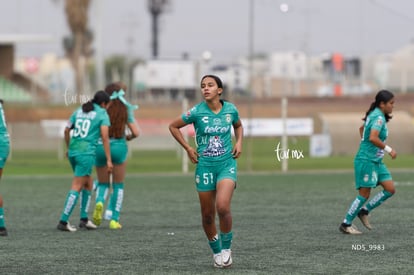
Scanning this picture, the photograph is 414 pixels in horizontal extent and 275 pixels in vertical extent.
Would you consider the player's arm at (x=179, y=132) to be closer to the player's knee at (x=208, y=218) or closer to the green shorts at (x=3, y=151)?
the player's knee at (x=208, y=218)

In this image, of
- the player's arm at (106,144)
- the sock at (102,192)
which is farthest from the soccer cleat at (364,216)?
the sock at (102,192)

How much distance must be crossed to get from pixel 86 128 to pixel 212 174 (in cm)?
407

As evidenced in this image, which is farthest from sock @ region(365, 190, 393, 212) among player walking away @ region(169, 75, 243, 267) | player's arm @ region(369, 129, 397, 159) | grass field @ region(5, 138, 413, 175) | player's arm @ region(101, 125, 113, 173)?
grass field @ region(5, 138, 413, 175)

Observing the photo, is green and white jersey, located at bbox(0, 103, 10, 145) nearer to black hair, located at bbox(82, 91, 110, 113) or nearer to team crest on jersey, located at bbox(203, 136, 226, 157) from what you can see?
black hair, located at bbox(82, 91, 110, 113)

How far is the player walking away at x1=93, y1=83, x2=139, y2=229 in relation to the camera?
15.4 meters

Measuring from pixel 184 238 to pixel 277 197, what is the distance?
23.3 ft

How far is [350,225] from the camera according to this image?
559 inches

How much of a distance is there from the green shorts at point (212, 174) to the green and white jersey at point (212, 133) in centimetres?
5

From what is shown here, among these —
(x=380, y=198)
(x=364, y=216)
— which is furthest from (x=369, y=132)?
(x=364, y=216)

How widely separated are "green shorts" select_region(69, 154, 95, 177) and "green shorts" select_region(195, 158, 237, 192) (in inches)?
159

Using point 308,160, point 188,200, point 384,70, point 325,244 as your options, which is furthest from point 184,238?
point 384,70

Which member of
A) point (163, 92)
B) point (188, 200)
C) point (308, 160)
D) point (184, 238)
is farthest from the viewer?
point (163, 92)

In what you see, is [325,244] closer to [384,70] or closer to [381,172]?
[381,172]

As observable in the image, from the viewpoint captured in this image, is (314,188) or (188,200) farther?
(314,188)
